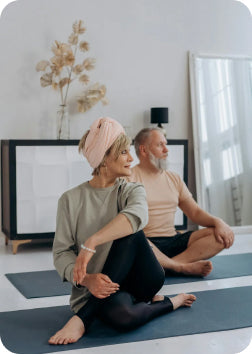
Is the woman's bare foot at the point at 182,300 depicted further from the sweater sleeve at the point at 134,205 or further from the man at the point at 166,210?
the man at the point at 166,210

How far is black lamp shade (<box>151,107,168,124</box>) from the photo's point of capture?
576 centimetres

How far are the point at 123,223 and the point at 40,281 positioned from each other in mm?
1484

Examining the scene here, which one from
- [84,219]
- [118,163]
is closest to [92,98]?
[118,163]

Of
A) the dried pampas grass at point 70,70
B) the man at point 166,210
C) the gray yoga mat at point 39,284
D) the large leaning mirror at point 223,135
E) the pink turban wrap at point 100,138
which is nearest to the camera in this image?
the pink turban wrap at point 100,138

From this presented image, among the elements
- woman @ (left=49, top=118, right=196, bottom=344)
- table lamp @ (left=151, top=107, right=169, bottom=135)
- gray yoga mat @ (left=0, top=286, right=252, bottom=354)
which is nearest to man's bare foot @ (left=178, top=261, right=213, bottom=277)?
gray yoga mat @ (left=0, top=286, right=252, bottom=354)

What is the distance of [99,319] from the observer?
9.55 ft

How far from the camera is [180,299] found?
124 inches

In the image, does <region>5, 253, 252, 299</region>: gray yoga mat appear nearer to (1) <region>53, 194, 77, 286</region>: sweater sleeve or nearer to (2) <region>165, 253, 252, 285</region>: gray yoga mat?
(2) <region>165, 253, 252, 285</region>: gray yoga mat

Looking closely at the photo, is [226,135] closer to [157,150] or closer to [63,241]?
[157,150]

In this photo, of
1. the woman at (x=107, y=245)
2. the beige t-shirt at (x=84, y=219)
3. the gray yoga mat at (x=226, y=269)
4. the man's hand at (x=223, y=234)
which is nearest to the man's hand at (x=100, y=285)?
the woman at (x=107, y=245)

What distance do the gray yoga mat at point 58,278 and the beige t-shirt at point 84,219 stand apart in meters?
0.81

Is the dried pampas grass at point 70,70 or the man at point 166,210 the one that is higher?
the dried pampas grass at point 70,70

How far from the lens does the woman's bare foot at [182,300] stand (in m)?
3.11

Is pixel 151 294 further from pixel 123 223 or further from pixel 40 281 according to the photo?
pixel 40 281
